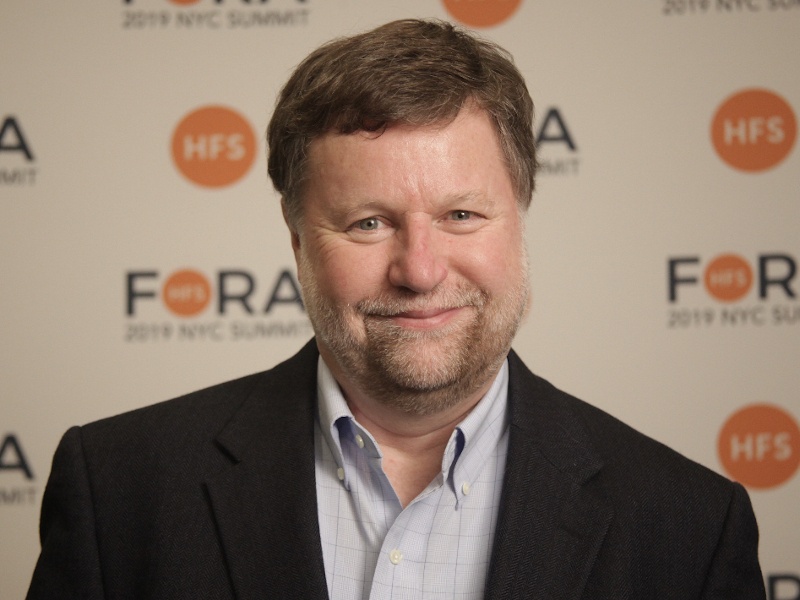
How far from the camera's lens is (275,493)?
6.21 feet

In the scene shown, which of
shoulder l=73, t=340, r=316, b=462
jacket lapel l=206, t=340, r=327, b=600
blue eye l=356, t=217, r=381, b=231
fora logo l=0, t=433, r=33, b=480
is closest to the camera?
jacket lapel l=206, t=340, r=327, b=600

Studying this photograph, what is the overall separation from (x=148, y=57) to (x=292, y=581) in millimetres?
2291

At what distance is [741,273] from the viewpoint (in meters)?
3.39

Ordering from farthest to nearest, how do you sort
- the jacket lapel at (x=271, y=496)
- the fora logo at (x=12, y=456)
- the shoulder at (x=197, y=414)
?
the fora logo at (x=12, y=456) < the shoulder at (x=197, y=414) < the jacket lapel at (x=271, y=496)

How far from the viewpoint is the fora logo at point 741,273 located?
3.38 metres

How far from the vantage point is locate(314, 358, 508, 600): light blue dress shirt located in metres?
1.84

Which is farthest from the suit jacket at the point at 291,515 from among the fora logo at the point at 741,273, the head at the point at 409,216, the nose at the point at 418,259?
the fora logo at the point at 741,273

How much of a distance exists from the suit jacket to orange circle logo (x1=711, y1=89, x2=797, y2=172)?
5.60 ft

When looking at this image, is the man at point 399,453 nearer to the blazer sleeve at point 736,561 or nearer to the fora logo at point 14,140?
the blazer sleeve at point 736,561

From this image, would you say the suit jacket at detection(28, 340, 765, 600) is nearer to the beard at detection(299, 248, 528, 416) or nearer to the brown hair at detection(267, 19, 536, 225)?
the beard at detection(299, 248, 528, 416)

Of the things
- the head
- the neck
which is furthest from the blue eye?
the neck

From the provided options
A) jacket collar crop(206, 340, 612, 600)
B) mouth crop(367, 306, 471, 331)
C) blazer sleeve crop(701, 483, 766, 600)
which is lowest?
blazer sleeve crop(701, 483, 766, 600)

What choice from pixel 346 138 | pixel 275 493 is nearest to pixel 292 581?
pixel 275 493

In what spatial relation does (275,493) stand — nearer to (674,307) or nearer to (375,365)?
(375,365)
